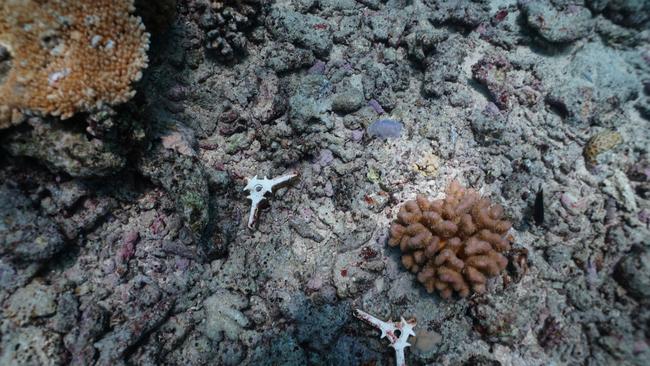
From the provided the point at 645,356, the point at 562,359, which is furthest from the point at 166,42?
the point at 645,356

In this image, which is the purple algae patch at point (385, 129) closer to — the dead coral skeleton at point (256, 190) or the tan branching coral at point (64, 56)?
the dead coral skeleton at point (256, 190)

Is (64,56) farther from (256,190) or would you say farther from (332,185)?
(332,185)

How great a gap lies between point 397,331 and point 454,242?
115cm

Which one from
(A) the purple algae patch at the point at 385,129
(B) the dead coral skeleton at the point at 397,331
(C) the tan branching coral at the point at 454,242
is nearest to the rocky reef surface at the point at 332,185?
(A) the purple algae patch at the point at 385,129

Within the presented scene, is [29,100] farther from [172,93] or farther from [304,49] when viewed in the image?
[304,49]

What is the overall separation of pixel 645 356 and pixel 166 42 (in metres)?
6.32

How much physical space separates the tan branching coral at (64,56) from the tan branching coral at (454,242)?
3190 mm

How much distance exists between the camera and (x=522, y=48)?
525cm

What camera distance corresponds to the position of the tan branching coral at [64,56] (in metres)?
2.88

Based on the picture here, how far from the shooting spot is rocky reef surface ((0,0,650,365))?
3400mm

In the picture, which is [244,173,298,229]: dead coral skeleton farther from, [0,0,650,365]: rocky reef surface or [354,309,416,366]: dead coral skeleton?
[354,309,416,366]: dead coral skeleton

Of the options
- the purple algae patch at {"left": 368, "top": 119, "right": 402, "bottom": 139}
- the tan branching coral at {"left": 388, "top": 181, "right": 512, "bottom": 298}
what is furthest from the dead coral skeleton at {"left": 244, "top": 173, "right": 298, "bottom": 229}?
the tan branching coral at {"left": 388, "top": 181, "right": 512, "bottom": 298}

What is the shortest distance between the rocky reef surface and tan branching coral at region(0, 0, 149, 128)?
8.0 inches

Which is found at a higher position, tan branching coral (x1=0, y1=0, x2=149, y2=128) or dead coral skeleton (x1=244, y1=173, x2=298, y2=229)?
tan branching coral (x1=0, y1=0, x2=149, y2=128)
